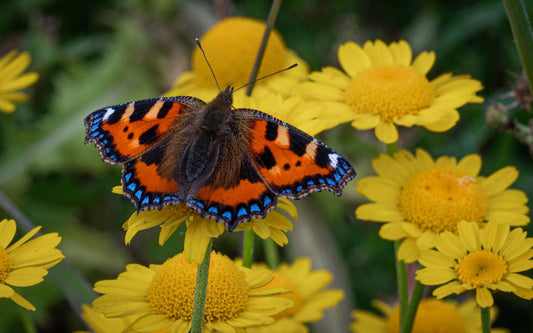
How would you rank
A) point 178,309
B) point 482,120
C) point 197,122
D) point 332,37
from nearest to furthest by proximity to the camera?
point 178,309 < point 197,122 < point 482,120 < point 332,37

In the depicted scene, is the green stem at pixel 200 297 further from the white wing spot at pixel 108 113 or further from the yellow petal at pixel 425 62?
the yellow petal at pixel 425 62

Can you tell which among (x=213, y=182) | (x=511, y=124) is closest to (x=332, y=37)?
(x=511, y=124)

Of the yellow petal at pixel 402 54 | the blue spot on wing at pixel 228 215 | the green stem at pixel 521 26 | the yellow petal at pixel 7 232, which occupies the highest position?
the yellow petal at pixel 402 54

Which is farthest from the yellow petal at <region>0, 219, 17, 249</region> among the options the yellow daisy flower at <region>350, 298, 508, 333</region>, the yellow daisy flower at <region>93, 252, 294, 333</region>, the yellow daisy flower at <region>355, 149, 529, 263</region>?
the yellow daisy flower at <region>350, 298, 508, 333</region>

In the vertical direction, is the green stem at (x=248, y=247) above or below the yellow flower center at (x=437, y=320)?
above

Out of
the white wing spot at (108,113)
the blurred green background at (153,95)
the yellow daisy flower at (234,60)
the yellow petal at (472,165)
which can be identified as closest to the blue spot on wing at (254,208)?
the white wing spot at (108,113)

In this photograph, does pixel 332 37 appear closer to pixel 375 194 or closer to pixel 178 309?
pixel 375 194

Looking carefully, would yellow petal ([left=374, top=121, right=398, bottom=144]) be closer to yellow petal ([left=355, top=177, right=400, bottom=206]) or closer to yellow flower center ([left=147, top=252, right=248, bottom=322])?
yellow petal ([left=355, top=177, right=400, bottom=206])
